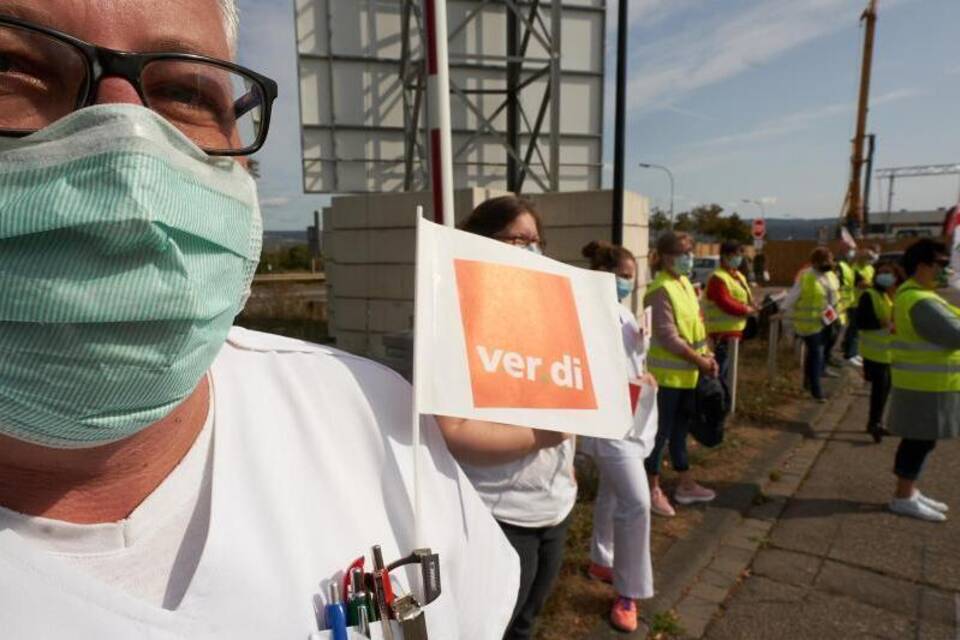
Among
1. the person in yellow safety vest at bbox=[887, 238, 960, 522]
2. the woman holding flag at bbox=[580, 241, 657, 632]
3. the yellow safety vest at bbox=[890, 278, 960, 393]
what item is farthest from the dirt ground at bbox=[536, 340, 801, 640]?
the yellow safety vest at bbox=[890, 278, 960, 393]

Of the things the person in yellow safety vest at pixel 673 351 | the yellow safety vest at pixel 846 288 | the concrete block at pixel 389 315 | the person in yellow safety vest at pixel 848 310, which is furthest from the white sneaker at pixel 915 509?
the yellow safety vest at pixel 846 288

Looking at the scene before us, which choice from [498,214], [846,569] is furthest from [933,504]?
[498,214]

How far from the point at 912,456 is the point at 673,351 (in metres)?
1.87

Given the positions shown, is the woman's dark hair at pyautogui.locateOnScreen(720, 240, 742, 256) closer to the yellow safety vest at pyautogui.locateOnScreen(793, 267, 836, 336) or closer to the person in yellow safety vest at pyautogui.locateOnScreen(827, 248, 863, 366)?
the yellow safety vest at pyautogui.locateOnScreen(793, 267, 836, 336)

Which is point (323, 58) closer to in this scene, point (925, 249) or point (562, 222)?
point (562, 222)

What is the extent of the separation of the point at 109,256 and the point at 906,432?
4.71 metres

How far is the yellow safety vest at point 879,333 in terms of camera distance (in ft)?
17.9

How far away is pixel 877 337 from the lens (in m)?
5.52

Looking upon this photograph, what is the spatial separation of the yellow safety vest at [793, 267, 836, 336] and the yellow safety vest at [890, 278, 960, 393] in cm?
279

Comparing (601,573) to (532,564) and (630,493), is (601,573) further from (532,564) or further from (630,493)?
(532,564)

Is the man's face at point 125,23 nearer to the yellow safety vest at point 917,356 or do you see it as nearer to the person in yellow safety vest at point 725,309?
the yellow safety vest at point 917,356

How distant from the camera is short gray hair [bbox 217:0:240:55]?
899mm

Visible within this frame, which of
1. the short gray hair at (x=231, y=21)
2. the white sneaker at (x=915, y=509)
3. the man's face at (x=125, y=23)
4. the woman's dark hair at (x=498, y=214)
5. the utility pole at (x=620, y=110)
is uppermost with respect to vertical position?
the utility pole at (x=620, y=110)

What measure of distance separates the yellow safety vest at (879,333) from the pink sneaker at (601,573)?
3963mm
